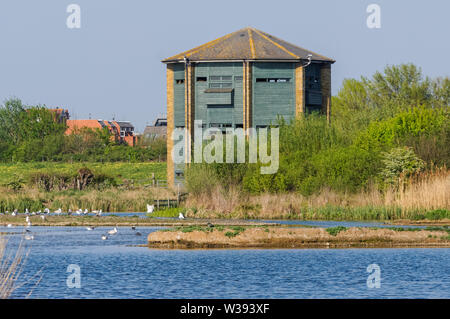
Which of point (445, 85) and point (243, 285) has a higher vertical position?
point (445, 85)

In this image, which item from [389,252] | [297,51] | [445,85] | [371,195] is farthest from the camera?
[445,85]

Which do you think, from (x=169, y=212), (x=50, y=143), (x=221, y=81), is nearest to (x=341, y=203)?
(x=169, y=212)

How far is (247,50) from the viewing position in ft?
245

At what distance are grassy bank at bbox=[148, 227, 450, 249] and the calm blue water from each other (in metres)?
0.80

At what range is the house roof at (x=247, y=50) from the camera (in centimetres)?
7350

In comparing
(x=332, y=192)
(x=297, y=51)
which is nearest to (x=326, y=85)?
(x=297, y=51)

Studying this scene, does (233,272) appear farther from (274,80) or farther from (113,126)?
(113,126)

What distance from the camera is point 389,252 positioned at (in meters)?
34.6

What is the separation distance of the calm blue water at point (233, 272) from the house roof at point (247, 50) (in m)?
36.9

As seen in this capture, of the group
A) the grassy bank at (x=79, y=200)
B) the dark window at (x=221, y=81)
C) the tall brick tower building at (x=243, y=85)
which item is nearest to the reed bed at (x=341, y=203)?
the grassy bank at (x=79, y=200)

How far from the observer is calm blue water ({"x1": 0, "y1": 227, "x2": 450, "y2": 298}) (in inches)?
1033

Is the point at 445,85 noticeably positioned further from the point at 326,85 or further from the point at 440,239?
the point at 440,239

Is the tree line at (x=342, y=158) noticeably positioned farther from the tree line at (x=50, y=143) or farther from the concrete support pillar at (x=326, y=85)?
the tree line at (x=50, y=143)
